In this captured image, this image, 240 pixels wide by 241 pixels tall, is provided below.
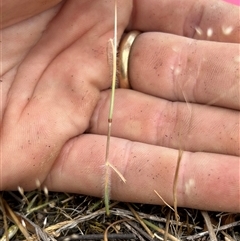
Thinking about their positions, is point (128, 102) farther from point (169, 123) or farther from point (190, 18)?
point (190, 18)

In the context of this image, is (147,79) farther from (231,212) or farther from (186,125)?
(231,212)

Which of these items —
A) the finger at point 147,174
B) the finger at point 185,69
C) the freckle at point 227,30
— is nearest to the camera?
the finger at point 147,174

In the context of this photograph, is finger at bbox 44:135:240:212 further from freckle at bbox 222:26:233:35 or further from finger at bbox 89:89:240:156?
freckle at bbox 222:26:233:35

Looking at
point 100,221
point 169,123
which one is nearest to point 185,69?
point 169,123

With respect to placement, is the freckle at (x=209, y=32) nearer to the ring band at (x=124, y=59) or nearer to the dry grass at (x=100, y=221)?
the ring band at (x=124, y=59)

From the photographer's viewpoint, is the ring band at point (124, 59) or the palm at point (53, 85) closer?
the palm at point (53, 85)

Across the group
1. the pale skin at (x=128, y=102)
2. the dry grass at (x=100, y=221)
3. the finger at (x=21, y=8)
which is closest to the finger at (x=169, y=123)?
the pale skin at (x=128, y=102)

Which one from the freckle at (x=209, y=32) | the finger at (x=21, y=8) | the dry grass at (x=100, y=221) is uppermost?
the finger at (x=21, y=8)

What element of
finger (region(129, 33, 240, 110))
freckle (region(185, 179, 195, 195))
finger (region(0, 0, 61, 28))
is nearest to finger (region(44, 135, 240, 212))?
freckle (region(185, 179, 195, 195))
